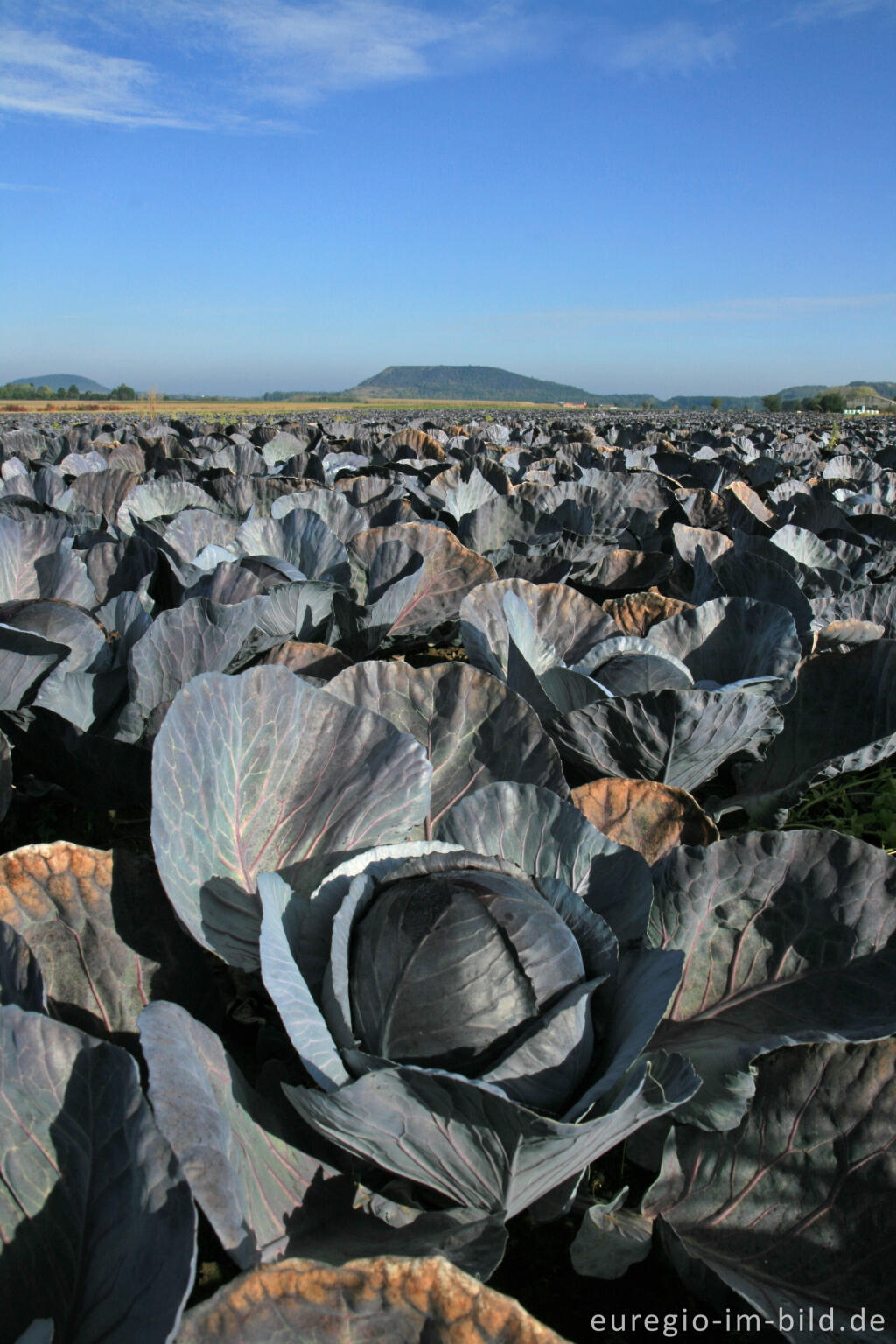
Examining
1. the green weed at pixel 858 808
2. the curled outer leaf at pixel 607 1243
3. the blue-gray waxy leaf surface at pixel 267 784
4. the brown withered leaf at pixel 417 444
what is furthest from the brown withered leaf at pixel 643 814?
the brown withered leaf at pixel 417 444

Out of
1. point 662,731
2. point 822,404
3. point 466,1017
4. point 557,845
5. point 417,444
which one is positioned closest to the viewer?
point 466,1017

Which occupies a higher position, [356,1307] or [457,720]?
[457,720]

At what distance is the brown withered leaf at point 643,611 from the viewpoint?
2.86 meters

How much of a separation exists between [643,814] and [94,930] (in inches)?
39.6

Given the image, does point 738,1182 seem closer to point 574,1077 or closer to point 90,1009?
point 574,1077

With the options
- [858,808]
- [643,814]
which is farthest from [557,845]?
[858,808]

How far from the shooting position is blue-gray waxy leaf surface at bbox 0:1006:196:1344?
2.89ft

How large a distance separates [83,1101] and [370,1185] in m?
0.52

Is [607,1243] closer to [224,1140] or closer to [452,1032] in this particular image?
[452,1032]

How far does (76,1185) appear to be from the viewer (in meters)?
0.96

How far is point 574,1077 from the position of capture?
118cm

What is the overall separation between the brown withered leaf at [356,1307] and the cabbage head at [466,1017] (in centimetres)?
24

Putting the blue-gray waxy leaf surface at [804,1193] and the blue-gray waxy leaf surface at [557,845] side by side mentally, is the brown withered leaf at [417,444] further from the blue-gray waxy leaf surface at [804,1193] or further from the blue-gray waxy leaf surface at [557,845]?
the blue-gray waxy leaf surface at [804,1193]

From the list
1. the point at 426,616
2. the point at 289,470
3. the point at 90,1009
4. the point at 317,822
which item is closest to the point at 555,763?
the point at 317,822
